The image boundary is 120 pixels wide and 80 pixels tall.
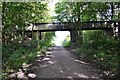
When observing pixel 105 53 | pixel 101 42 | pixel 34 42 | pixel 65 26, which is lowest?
pixel 34 42

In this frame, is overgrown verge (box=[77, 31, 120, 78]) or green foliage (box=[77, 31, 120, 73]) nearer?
overgrown verge (box=[77, 31, 120, 78])

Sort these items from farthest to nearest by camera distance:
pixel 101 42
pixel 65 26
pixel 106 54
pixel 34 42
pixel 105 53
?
pixel 65 26 → pixel 34 42 → pixel 101 42 → pixel 105 53 → pixel 106 54

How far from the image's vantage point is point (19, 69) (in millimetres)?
10250

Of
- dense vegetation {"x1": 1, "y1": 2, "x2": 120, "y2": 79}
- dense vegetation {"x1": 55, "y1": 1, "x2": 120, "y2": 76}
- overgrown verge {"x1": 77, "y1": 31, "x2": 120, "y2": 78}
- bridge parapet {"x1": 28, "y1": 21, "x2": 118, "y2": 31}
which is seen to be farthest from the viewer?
bridge parapet {"x1": 28, "y1": 21, "x2": 118, "y2": 31}

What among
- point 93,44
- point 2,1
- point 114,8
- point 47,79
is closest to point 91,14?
point 114,8

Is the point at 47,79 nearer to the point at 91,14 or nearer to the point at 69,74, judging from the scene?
the point at 69,74

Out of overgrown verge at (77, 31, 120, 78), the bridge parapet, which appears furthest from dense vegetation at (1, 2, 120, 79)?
the bridge parapet

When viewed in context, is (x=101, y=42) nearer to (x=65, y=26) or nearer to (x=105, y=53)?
(x=105, y=53)

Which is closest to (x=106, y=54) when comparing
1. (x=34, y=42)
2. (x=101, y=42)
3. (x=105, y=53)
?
(x=105, y=53)

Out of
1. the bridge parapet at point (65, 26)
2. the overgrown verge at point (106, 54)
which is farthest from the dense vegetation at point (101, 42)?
the bridge parapet at point (65, 26)

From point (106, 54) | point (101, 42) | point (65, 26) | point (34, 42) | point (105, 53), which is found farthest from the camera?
point (65, 26)

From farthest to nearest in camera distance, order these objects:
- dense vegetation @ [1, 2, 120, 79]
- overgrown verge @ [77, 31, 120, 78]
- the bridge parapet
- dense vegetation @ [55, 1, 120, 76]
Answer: the bridge parapet < dense vegetation @ [55, 1, 120, 76] < dense vegetation @ [1, 2, 120, 79] < overgrown verge @ [77, 31, 120, 78]

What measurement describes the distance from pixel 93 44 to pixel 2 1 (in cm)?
965

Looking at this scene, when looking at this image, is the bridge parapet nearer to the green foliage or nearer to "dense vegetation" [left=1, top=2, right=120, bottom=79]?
"dense vegetation" [left=1, top=2, right=120, bottom=79]
